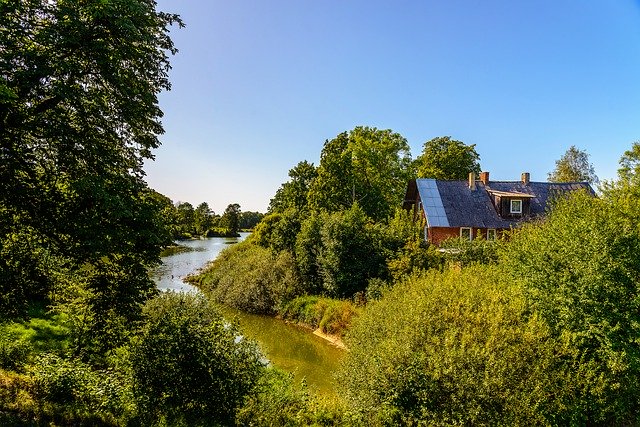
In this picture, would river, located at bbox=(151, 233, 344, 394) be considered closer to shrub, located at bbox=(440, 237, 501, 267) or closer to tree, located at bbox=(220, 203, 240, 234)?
shrub, located at bbox=(440, 237, 501, 267)

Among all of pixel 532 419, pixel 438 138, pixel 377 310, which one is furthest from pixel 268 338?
pixel 438 138

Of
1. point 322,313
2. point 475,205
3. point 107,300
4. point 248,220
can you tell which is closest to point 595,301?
point 107,300

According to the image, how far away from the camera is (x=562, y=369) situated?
1271 centimetres

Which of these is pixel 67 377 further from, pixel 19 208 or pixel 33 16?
pixel 33 16

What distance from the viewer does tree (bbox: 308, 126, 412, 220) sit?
137ft

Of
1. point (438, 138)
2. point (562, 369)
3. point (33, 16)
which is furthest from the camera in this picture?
point (438, 138)

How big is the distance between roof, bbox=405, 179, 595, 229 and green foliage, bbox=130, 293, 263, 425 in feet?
80.7

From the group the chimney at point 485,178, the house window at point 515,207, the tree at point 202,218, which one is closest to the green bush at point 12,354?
the house window at point 515,207

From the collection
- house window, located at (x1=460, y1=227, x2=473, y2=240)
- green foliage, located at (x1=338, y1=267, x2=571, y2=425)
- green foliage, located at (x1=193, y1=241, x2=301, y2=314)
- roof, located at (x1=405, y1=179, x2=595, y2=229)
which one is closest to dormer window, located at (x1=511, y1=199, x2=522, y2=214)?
roof, located at (x1=405, y1=179, x2=595, y2=229)

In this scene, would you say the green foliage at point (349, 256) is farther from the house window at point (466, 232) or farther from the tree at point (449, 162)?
the tree at point (449, 162)

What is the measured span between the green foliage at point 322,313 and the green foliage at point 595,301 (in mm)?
11712

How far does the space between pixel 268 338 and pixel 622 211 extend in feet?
65.9

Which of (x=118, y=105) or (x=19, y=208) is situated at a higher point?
(x=118, y=105)

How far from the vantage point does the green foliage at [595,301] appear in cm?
1286
